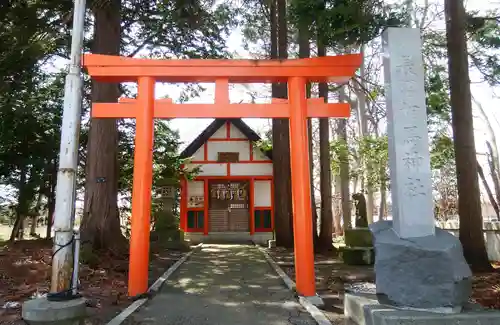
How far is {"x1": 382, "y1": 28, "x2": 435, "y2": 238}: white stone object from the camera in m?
4.46

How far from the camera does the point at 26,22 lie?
932 centimetres

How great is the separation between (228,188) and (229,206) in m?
0.96

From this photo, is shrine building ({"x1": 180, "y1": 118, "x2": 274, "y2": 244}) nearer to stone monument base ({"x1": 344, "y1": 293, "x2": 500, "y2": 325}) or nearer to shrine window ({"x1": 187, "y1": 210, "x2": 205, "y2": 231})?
shrine window ({"x1": 187, "y1": 210, "x2": 205, "y2": 231})

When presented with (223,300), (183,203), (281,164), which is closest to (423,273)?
(223,300)

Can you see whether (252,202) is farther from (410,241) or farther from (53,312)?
(53,312)

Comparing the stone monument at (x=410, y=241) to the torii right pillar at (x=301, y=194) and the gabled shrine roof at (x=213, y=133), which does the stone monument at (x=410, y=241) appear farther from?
the gabled shrine roof at (x=213, y=133)

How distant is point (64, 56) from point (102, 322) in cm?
1070

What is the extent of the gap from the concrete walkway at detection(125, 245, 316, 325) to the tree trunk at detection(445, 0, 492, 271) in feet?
14.8

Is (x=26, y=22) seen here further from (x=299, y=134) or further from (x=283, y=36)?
(x=283, y=36)

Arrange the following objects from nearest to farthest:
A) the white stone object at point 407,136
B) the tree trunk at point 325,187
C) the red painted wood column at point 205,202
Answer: the white stone object at point 407,136 → the tree trunk at point 325,187 → the red painted wood column at point 205,202

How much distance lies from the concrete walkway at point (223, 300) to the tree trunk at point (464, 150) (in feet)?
14.8

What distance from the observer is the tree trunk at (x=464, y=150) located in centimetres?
869

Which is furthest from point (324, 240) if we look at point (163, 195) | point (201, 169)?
point (201, 169)

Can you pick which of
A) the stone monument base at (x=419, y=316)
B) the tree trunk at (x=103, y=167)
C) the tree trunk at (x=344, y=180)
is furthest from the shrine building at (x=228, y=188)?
the stone monument base at (x=419, y=316)
